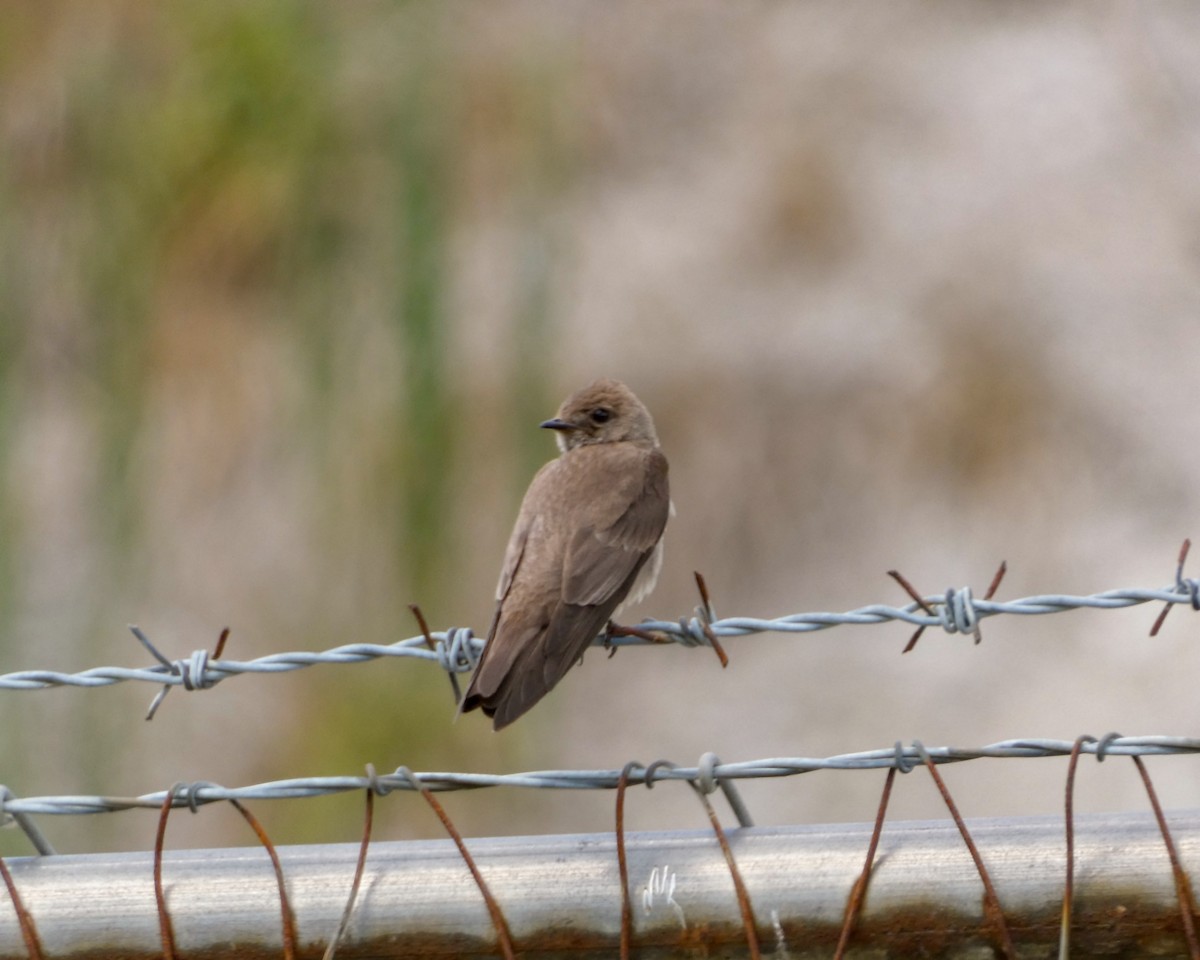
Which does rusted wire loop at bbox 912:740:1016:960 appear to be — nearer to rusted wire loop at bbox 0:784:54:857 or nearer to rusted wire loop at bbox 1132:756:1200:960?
rusted wire loop at bbox 1132:756:1200:960

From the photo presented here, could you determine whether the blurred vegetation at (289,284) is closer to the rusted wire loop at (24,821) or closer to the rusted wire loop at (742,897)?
the rusted wire loop at (24,821)

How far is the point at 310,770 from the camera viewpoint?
1046 cm

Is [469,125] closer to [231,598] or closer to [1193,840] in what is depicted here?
[231,598]

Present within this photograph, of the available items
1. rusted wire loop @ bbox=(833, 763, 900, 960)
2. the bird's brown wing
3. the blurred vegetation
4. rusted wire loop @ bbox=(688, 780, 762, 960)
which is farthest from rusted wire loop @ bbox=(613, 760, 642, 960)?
the blurred vegetation

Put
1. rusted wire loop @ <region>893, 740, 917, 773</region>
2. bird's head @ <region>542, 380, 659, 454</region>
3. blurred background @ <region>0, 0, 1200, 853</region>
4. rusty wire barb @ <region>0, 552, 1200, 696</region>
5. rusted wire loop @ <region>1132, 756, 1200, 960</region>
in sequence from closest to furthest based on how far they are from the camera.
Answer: rusted wire loop @ <region>1132, 756, 1200, 960</region> → rusted wire loop @ <region>893, 740, 917, 773</region> → rusty wire barb @ <region>0, 552, 1200, 696</region> → bird's head @ <region>542, 380, 659, 454</region> → blurred background @ <region>0, 0, 1200, 853</region>

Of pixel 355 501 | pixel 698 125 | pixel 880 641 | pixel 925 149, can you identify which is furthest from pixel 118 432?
pixel 925 149

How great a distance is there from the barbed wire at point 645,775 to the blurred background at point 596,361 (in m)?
5.93

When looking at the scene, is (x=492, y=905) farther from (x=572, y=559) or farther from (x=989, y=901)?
(x=572, y=559)

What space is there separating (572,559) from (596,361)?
909 centimetres

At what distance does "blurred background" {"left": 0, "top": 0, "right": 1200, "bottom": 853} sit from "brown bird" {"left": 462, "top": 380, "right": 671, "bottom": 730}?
3987mm

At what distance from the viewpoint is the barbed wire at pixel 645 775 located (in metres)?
2.02

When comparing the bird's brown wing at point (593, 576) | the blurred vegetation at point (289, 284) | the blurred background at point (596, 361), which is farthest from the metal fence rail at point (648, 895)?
the blurred background at point (596, 361)

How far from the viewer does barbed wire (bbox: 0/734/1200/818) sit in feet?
6.64

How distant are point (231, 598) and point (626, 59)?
610 centimetres
